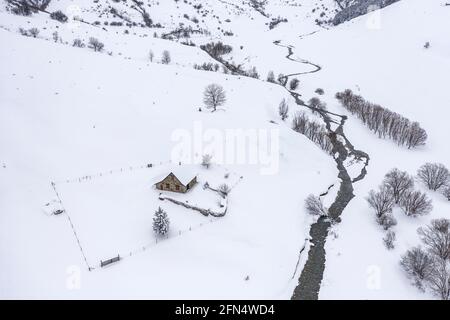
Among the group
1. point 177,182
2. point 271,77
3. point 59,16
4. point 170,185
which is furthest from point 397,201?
point 59,16

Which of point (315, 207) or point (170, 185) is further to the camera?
point (315, 207)

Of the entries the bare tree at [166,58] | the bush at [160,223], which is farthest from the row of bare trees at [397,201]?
the bare tree at [166,58]

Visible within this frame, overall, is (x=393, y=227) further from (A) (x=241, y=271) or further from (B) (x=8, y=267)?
(B) (x=8, y=267)

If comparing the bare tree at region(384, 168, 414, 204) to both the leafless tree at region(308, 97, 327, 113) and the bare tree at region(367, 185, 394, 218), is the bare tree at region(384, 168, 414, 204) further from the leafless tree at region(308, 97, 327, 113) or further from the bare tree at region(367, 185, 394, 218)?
the leafless tree at region(308, 97, 327, 113)

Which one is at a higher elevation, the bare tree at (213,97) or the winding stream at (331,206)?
the bare tree at (213,97)

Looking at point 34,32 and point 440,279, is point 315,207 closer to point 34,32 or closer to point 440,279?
point 440,279

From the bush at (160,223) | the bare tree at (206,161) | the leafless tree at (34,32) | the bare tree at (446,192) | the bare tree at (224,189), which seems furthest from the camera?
the leafless tree at (34,32)

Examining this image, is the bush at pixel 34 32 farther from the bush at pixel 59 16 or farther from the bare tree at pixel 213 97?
the bare tree at pixel 213 97
